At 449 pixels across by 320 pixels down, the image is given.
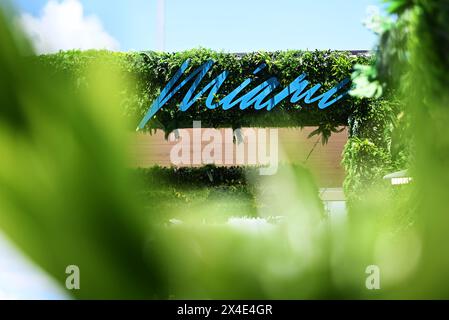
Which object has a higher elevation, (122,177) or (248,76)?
(248,76)

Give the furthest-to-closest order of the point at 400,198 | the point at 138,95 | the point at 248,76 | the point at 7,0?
the point at 248,76
the point at 138,95
the point at 400,198
the point at 7,0

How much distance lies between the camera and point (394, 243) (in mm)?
424

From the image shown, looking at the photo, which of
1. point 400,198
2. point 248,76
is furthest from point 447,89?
point 248,76

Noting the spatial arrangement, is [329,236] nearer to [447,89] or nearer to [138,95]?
[447,89]

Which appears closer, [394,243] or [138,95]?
[394,243]

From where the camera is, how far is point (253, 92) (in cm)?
529

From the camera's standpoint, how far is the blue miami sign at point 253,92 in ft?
16.3

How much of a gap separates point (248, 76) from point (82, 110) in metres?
4.79

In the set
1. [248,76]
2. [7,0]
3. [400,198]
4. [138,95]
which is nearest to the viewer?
[7,0]

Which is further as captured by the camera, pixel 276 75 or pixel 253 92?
pixel 253 92

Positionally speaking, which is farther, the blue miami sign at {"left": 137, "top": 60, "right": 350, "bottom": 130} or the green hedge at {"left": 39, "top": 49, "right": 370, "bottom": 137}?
the blue miami sign at {"left": 137, "top": 60, "right": 350, "bottom": 130}

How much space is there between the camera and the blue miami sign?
495 centimetres

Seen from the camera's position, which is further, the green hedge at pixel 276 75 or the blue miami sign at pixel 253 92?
the blue miami sign at pixel 253 92
